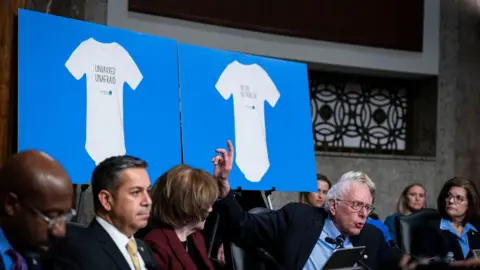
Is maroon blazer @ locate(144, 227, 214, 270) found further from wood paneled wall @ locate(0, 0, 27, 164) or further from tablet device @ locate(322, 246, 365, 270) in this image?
wood paneled wall @ locate(0, 0, 27, 164)

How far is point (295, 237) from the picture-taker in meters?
4.25

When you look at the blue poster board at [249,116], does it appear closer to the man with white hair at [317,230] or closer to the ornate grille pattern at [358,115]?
the man with white hair at [317,230]

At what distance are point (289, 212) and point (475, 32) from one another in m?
5.49

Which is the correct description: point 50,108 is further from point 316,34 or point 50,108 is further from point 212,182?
point 316,34

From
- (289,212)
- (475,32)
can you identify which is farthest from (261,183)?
(475,32)

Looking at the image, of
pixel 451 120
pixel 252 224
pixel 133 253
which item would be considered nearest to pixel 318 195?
pixel 252 224

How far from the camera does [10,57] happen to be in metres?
3.99

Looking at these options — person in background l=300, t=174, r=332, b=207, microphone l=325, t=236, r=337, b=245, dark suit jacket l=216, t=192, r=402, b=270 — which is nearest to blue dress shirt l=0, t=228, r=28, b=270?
dark suit jacket l=216, t=192, r=402, b=270

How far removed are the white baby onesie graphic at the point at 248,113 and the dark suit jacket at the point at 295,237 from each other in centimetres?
73

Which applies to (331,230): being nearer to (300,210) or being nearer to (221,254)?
(300,210)

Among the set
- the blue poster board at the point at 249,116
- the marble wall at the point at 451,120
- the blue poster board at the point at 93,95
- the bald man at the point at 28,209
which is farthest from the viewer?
the marble wall at the point at 451,120

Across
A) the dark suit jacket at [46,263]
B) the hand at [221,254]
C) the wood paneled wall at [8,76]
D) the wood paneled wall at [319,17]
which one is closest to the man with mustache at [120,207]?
the dark suit jacket at [46,263]

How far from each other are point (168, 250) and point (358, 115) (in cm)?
563

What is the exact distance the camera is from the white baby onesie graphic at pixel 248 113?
507 cm
